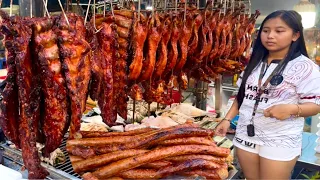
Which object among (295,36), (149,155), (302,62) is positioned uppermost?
(295,36)

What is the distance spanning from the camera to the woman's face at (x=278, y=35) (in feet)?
8.38

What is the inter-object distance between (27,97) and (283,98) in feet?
6.51

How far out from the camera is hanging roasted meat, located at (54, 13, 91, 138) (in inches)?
64.6

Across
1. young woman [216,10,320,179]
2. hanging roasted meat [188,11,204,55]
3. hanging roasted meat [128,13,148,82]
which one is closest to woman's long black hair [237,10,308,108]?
young woman [216,10,320,179]

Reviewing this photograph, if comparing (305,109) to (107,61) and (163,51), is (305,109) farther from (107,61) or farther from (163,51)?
(107,61)

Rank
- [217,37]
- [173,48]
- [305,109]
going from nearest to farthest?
[305,109], [173,48], [217,37]

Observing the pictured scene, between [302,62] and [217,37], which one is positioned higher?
[217,37]

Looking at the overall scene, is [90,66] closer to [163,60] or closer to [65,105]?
[65,105]

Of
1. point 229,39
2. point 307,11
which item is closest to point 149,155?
point 229,39

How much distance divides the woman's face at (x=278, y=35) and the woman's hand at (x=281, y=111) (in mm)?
533

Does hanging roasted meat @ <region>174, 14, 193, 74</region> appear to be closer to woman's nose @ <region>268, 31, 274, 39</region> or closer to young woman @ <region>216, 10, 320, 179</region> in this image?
young woman @ <region>216, 10, 320, 179</region>

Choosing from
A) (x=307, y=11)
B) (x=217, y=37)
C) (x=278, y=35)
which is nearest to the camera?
(x=278, y=35)

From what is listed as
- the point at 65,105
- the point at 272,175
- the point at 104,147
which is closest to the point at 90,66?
the point at 65,105

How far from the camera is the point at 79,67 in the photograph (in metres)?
1.69
